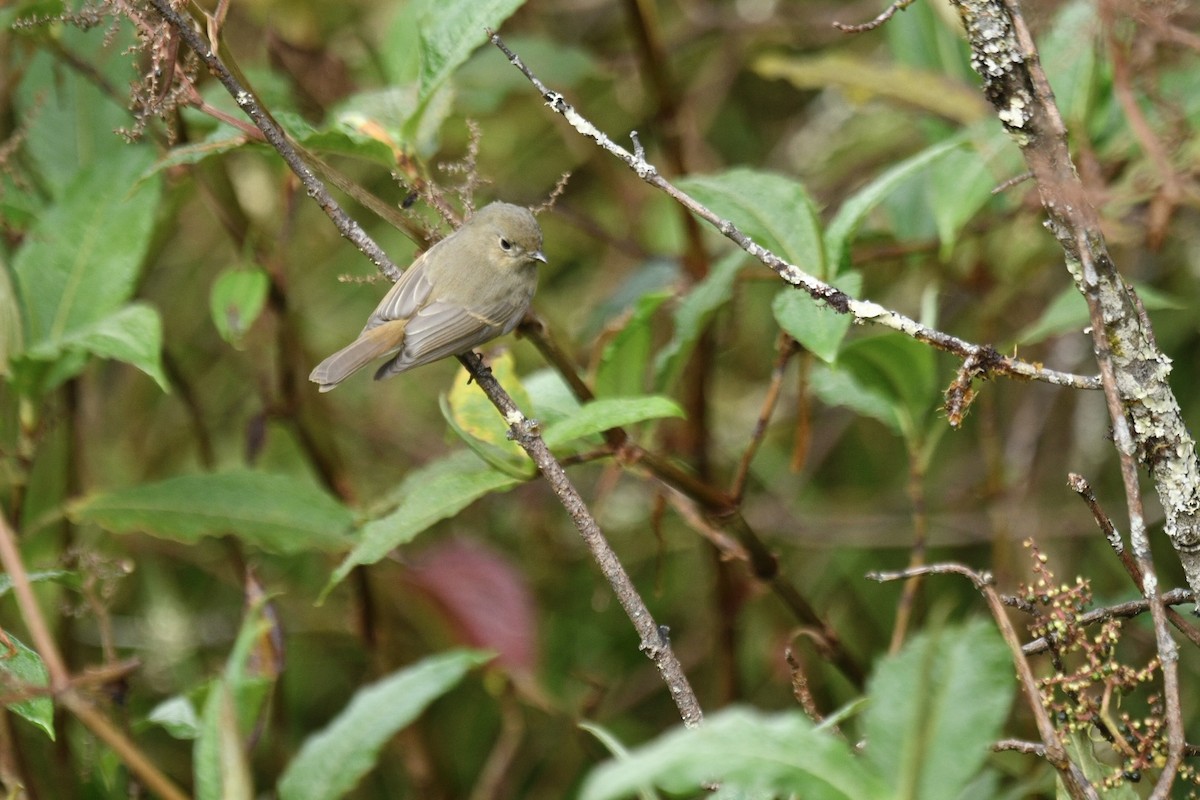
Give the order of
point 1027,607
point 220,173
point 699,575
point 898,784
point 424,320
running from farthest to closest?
point 699,575 < point 424,320 < point 220,173 < point 1027,607 < point 898,784

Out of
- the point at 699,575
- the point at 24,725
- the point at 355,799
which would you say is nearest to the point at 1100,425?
the point at 699,575

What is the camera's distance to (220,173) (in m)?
2.44

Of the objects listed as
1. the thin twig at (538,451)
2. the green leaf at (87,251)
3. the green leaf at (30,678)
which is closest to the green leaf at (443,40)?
the thin twig at (538,451)

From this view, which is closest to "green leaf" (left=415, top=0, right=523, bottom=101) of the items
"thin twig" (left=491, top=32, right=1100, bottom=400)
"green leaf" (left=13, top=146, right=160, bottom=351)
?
"thin twig" (left=491, top=32, right=1100, bottom=400)

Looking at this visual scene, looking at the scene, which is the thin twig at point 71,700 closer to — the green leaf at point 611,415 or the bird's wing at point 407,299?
the green leaf at point 611,415

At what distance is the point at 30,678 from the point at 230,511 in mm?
742

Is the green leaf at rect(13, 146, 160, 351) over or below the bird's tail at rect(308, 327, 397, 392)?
over

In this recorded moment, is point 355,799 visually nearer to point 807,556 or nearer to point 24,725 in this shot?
point 24,725

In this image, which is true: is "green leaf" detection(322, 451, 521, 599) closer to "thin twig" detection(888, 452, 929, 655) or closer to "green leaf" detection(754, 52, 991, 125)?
"thin twig" detection(888, 452, 929, 655)

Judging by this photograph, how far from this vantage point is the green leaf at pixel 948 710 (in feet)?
3.54

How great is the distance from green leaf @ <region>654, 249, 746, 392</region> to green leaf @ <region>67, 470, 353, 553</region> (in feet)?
2.27

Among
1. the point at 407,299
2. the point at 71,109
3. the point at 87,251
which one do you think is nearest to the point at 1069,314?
the point at 407,299

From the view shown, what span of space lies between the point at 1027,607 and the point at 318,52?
2.53m

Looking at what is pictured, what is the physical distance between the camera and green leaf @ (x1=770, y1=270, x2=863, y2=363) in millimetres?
1747
